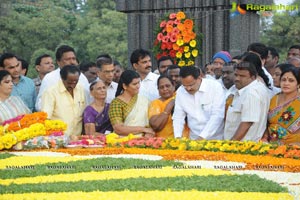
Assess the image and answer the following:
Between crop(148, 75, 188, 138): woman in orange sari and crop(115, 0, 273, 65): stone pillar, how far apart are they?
3233 millimetres

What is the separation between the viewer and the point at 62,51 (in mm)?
11609

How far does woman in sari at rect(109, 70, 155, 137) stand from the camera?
10.0 meters

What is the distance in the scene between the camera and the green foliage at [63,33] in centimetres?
3219

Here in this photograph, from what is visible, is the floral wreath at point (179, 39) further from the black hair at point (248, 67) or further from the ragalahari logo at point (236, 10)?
the black hair at point (248, 67)

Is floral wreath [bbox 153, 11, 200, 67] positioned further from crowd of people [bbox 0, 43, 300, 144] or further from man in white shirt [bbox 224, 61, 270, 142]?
man in white shirt [bbox 224, 61, 270, 142]

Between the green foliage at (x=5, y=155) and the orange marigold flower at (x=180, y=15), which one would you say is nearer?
the green foliage at (x=5, y=155)

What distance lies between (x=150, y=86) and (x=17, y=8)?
26149mm

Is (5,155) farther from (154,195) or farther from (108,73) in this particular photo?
(154,195)

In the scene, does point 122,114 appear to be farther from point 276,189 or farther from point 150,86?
point 276,189

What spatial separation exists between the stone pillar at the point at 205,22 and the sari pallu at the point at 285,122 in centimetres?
410

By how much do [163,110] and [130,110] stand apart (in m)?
0.49

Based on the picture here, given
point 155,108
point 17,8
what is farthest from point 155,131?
point 17,8

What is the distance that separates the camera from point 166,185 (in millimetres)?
6703

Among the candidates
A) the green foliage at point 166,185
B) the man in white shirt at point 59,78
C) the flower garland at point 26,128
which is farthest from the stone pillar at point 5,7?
the green foliage at point 166,185
